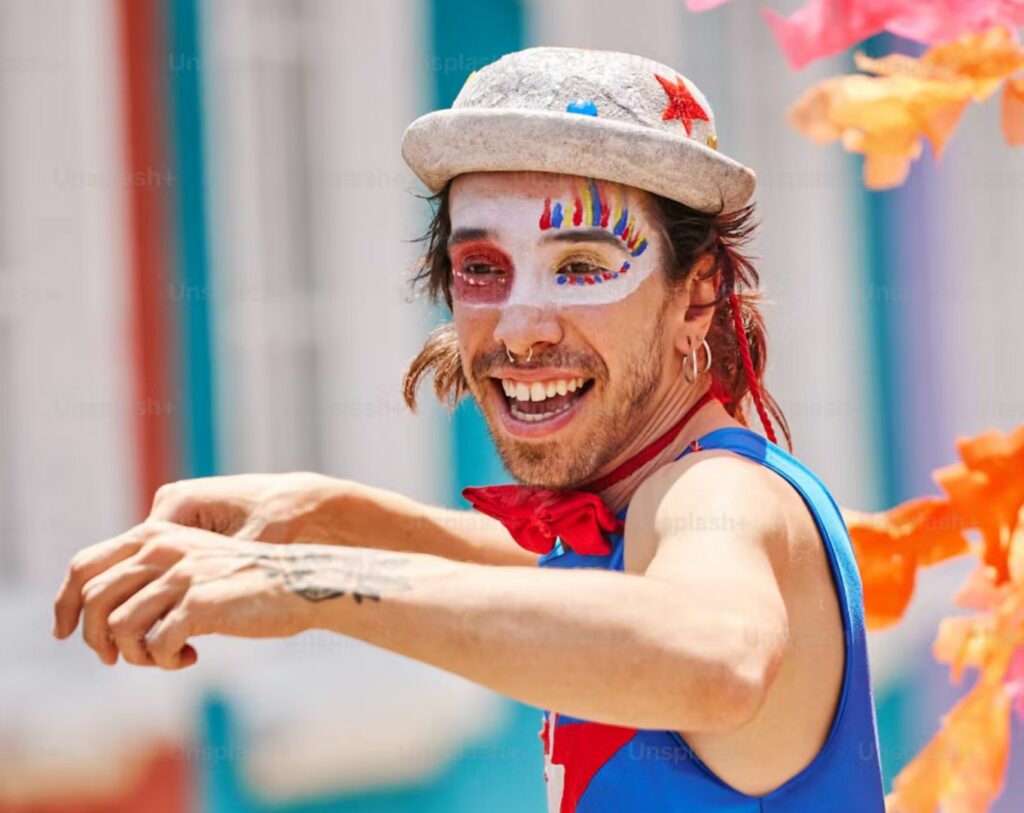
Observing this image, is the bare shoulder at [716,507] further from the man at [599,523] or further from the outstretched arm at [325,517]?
the outstretched arm at [325,517]

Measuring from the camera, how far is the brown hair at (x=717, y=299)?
7.03 ft

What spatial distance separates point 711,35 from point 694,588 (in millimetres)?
4173

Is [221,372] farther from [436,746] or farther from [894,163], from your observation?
[894,163]

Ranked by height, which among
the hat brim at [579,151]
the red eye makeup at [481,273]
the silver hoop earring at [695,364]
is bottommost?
the silver hoop earring at [695,364]

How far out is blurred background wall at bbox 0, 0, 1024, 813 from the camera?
15.4 feet

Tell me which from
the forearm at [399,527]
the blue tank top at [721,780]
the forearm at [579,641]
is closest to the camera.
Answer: the forearm at [579,641]

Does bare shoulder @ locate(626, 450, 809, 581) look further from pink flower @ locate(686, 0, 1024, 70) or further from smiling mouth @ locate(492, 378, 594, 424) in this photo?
pink flower @ locate(686, 0, 1024, 70)

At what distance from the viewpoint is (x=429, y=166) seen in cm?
212

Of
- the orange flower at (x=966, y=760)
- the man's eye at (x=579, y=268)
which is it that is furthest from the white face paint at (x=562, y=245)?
the orange flower at (x=966, y=760)

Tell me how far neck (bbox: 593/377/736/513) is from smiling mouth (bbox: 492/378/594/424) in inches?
3.8

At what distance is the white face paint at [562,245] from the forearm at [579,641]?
0.62m

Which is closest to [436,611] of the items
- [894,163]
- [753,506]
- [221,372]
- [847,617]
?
[753,506]

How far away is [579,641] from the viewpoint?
1475mm

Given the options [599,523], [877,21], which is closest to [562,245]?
[599,523]
